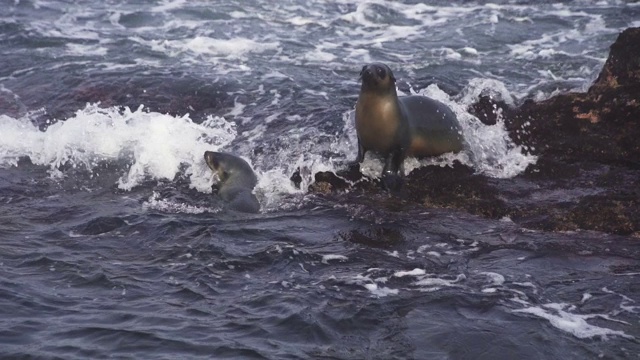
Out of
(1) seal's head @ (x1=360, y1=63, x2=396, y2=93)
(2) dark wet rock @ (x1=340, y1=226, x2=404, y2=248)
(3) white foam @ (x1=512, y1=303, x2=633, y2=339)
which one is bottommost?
(2) dark wet rock @ (x1=340, y1=226, x2=404, y2=248)

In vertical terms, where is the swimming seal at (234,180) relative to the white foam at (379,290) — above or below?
above

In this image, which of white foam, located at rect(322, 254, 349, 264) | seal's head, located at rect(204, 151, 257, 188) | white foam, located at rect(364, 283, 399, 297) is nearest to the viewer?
white foam, located at rect(364, 283, 399, 297)

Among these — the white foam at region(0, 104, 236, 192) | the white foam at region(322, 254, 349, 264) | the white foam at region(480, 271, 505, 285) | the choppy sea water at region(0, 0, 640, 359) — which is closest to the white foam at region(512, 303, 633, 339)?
the choppy sea water at region(0, 0, 640, 359)

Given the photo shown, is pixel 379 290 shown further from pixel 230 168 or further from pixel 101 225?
pixel 230 168

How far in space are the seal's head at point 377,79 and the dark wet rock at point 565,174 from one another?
79 cm

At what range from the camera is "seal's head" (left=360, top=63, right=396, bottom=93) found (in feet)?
27.1

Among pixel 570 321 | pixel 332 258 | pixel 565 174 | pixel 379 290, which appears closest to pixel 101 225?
pixel 332 258

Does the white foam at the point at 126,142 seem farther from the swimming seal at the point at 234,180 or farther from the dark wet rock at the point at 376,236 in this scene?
the dark wet rock at the point at 376,236

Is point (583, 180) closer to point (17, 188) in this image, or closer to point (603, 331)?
point (603, 331)

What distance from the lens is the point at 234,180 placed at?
845 centimetres

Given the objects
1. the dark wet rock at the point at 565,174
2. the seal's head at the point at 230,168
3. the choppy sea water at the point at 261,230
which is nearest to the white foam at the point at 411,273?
the choppy sea water at the point at 261,230

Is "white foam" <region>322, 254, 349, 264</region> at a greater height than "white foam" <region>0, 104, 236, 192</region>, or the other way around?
"white foam" <region>0, 104, 236, 192</region>

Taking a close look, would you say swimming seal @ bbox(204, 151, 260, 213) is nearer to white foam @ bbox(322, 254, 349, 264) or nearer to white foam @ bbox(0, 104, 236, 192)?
white foam @ bbox(0, 104, 236, 192)

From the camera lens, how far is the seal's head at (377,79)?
826cm
